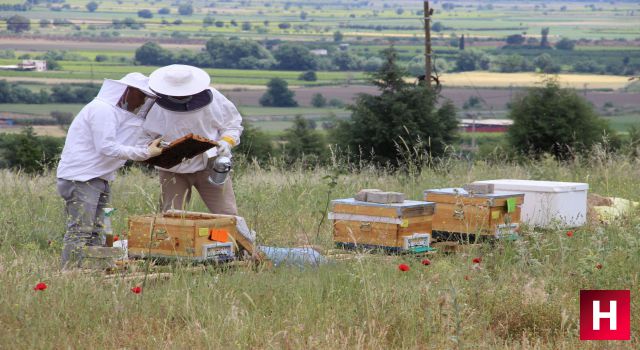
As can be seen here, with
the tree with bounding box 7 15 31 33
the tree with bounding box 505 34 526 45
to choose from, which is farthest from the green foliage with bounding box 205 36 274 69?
the tree with bounding box 505 34 526 45

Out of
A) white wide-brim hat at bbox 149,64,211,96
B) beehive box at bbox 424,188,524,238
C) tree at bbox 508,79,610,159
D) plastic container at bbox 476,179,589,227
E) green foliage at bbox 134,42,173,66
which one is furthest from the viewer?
green foliage at bbox 134,42,173,66

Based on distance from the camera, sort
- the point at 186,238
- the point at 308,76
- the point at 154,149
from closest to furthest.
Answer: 1. the point at 186,238
2. the point at 154,149
3. the point at 308,76

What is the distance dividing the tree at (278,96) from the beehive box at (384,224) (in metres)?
81.9

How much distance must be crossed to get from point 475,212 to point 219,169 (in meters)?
1.90

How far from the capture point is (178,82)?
22.8 ft

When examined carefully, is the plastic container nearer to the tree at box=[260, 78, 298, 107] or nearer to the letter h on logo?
the letter h on logo

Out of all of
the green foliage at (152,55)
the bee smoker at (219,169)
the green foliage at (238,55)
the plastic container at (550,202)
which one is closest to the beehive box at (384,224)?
the bee smoker at (219,169)

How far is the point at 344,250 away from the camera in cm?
695

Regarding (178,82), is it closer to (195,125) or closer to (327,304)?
(195,125)

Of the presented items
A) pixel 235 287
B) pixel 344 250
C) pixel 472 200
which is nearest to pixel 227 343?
pixel 235 287

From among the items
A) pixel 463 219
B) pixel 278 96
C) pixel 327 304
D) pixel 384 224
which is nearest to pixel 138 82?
pixel 384 224

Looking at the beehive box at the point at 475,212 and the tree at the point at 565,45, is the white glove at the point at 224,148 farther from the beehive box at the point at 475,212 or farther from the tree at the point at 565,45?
the tree at the point at 565,45

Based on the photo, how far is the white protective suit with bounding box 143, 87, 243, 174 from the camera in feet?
23.3

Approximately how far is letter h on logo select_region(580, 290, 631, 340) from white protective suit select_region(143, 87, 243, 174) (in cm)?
301
